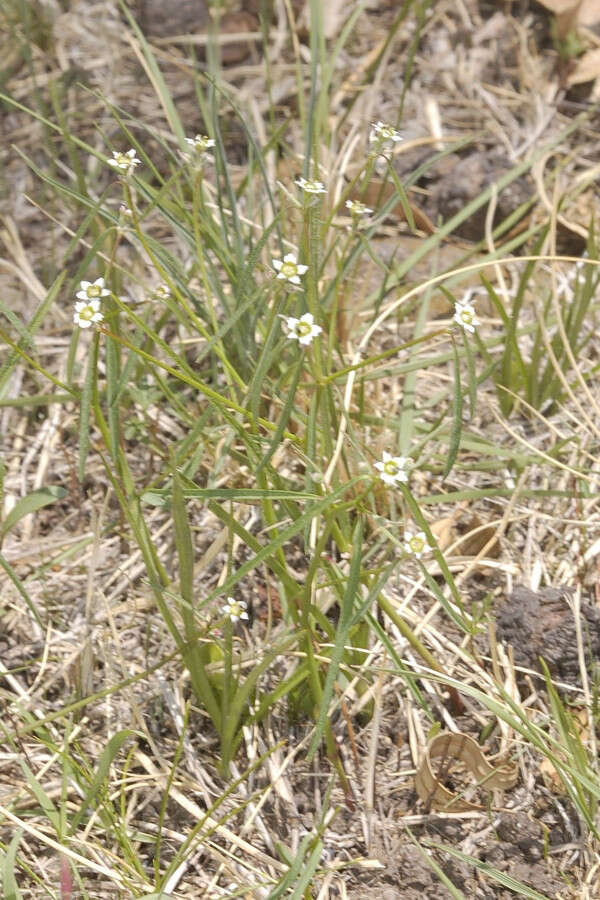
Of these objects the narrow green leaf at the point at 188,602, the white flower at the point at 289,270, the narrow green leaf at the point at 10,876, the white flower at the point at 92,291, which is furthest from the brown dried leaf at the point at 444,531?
the narrow green leaf at the point at 10,876

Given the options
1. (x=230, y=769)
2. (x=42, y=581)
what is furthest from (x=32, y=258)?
(x=230, y=769)

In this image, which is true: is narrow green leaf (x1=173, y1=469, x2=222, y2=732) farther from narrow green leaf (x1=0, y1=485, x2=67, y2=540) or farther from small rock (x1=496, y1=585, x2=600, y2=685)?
small rock (x1=496, y1=585, x2=600, y2=685)

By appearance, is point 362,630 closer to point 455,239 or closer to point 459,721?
point 459,721

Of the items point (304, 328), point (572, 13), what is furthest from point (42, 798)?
point (572, 13)

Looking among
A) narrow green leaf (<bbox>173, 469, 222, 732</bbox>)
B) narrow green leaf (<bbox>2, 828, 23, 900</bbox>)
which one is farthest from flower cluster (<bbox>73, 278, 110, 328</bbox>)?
narrow green leaf (<bbox>2, 828, 23, 900</bbox>)

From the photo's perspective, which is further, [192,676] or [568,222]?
[568,222]

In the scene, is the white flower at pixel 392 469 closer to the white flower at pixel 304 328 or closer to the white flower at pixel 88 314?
the white flower at pixel 304 328
